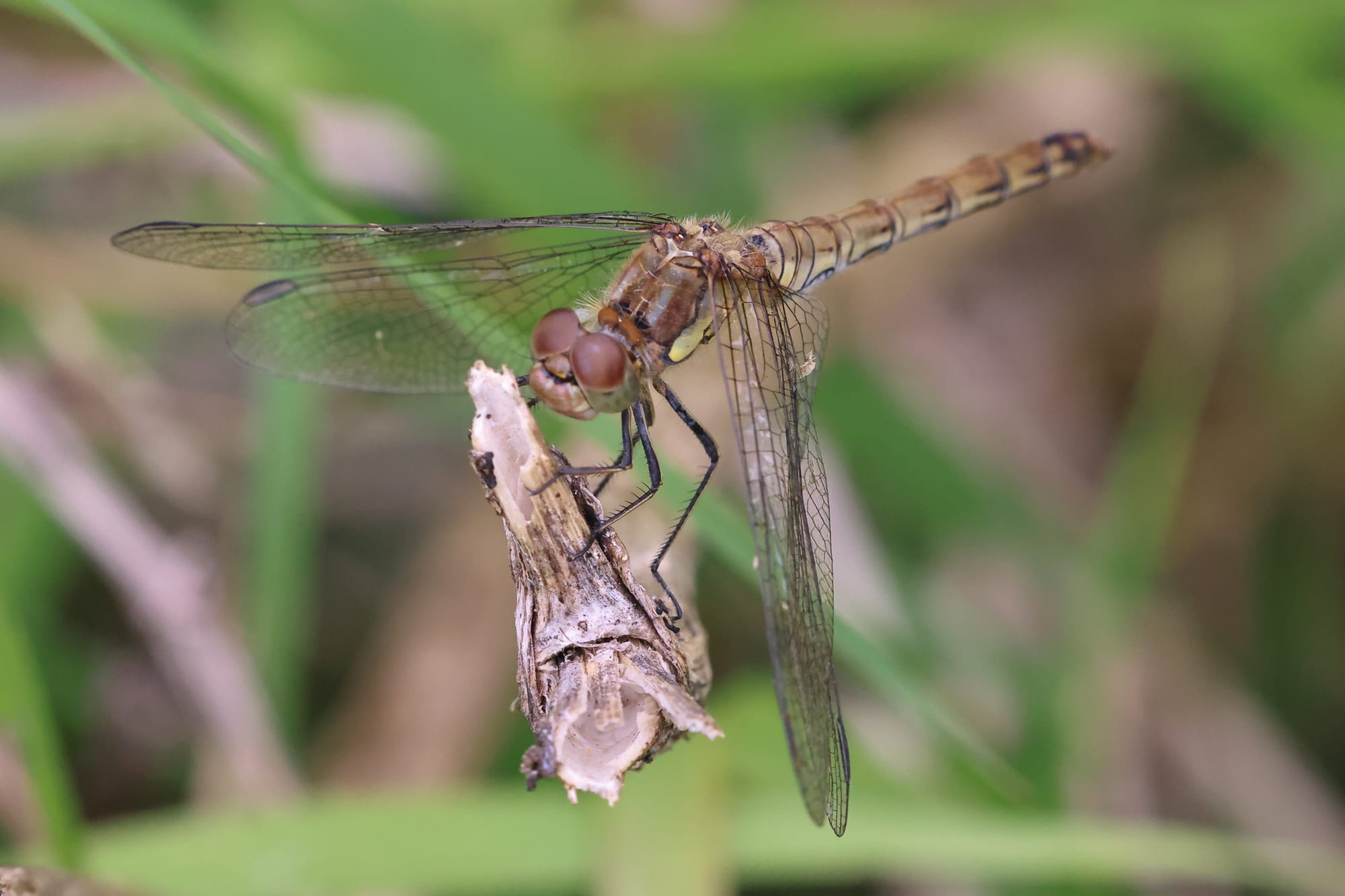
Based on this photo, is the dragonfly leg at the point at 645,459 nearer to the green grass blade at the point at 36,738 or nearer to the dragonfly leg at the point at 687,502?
the dragonfly leg at the point at 687,502

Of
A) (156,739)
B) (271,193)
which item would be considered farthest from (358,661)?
(271,193)

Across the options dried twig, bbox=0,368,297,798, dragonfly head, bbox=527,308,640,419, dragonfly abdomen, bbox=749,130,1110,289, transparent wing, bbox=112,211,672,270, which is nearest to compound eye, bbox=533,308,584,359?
dragonfly head, bbox=527,308,640,419

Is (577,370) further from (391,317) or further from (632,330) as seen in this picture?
(391,317)

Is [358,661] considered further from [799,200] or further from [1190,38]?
[1190,38]

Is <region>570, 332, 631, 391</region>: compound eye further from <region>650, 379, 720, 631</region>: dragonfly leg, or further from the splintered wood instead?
the splintered wood

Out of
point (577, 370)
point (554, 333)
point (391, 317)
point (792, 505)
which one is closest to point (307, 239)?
point (391, 317)

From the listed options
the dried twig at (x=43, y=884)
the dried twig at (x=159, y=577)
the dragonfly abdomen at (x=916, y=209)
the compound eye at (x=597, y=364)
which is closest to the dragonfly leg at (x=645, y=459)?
the compound eye at (x=597, y=364)
